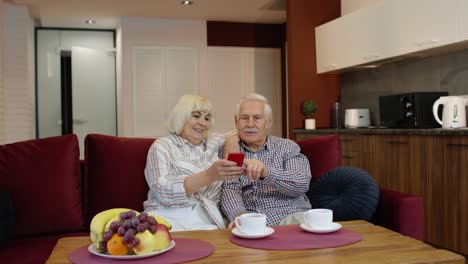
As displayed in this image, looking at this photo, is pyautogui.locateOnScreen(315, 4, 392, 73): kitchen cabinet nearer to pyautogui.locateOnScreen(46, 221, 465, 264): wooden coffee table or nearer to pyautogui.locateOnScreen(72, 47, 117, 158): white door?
pyautogui.locateOnScreen(46, 221, 465, 264): wooden coffee table

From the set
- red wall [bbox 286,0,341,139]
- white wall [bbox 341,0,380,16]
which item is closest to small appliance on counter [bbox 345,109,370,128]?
red wall [bbox 286,0,341,139]

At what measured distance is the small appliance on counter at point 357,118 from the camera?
198 inches

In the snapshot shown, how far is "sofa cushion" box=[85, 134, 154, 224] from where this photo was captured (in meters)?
2.42

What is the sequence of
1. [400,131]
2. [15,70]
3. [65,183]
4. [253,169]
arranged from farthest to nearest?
[15,70]
[400,131]
[65,183]
[253,169]

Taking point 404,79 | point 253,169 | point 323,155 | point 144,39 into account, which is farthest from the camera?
point 144,39

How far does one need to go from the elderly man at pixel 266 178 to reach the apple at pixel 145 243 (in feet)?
2.51

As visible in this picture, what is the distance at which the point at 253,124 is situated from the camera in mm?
2375

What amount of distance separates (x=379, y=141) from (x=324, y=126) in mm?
1568

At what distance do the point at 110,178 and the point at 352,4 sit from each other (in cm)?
398

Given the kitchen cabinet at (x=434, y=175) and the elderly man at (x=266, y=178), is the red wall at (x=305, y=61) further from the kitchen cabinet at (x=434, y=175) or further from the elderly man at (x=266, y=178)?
the elderly man at (x=266, y=178)

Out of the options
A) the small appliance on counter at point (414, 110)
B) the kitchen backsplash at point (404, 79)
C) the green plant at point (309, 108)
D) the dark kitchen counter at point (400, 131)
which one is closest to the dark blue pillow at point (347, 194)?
the dark kitchen counter at point (400, 131)

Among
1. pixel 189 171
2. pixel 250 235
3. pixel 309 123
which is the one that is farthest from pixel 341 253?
pixel 309 123

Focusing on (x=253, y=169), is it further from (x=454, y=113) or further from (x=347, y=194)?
(x=454, y=113)

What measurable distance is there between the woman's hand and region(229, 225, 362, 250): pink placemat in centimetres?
35
